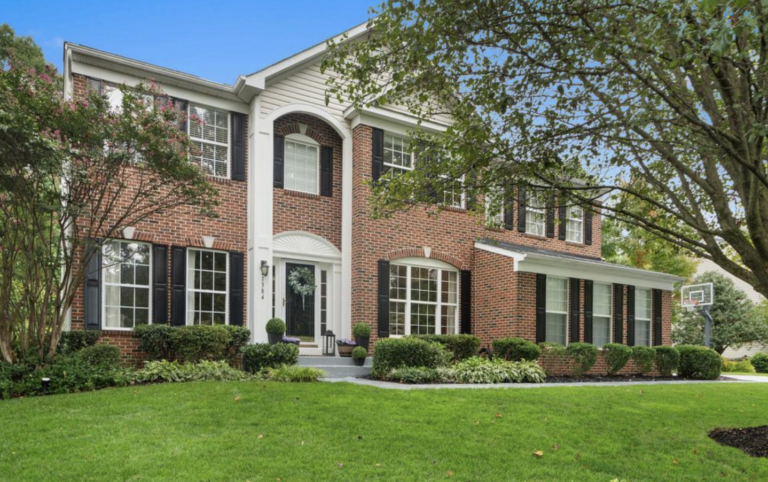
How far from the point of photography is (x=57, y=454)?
5.69 meters

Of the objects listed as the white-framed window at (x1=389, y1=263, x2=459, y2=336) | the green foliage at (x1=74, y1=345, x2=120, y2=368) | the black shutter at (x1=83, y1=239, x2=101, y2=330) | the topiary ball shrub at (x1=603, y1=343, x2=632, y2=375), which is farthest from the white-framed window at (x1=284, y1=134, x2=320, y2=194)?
the topiary ball shrub at (x1=603, y1=343, x2=632, y2=375)

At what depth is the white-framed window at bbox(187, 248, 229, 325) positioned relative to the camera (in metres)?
12.5

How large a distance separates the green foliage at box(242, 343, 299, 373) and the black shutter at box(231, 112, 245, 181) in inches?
156

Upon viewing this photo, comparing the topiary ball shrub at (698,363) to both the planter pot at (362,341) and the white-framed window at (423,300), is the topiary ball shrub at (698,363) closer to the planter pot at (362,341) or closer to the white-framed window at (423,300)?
the white-framed window at (423,300)

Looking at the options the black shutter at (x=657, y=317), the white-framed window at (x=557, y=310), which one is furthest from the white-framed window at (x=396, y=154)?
the black shutter at (x=657, y=317)

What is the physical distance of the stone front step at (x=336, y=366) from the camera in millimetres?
12516

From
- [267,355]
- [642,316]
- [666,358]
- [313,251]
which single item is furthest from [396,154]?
[666,358]

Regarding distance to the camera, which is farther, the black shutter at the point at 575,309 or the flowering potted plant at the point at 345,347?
the black shutter at the point at 575,309

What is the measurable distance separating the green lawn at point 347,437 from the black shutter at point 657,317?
8.53 metres

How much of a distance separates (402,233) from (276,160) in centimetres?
359

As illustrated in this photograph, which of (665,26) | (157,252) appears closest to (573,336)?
(157,252)

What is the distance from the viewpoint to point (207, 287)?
12.7 m

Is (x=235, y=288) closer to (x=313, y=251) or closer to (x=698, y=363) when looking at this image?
(x=313, y=251)

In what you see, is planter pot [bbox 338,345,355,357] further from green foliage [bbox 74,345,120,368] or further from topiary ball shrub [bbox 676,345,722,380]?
topiary ball shrub [bbox 676,345,722,380]
